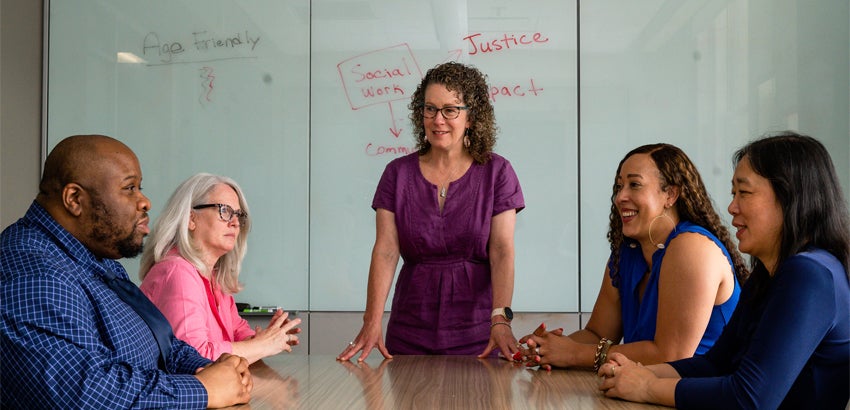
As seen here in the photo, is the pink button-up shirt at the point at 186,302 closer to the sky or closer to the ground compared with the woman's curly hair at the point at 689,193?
closer to the ground

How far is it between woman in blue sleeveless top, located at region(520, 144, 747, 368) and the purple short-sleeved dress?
389mm

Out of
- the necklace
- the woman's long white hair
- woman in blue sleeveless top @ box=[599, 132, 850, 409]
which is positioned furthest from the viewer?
the necklace

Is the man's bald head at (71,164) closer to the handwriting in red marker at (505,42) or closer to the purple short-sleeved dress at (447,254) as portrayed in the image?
the purple short-sleeved dress at (447,254)

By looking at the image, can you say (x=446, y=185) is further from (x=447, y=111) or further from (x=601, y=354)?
(x=601, y=354)

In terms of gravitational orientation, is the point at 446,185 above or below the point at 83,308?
above

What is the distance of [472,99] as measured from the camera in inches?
109

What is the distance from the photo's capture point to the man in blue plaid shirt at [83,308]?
141 cm

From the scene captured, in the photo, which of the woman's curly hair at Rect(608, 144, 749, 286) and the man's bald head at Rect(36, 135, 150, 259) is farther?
the woman's curly hair at Rect(608, 144, 749, 286)

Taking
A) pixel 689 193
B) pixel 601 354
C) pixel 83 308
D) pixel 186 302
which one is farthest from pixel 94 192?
pixel 689 193

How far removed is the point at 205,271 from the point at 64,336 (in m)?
1.05

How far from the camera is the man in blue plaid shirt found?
4.64 ft

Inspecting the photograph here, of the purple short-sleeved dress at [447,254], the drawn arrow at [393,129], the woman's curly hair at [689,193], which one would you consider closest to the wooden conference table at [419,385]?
the purple short-sleeved dress at [447,254]

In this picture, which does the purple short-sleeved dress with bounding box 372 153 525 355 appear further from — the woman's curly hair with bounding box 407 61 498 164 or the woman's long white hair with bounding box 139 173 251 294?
the woman's long white hair with bounding box 139 173 251 294

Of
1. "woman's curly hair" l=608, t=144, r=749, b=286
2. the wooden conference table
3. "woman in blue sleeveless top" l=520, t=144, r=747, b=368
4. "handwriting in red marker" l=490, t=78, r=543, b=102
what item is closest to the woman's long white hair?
the wooden conference table
